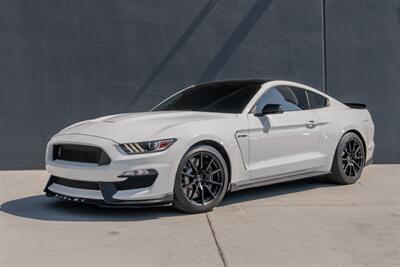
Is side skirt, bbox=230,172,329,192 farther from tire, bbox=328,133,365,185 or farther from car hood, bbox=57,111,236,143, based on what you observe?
car hood, bbox=57,111,236,143

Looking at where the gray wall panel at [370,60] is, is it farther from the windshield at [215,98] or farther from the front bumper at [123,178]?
the front bumper at [123,178]

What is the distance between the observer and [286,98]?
677 centimetres

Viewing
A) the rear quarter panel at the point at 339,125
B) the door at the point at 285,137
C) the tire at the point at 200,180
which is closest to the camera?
the tire at the point at 200,180

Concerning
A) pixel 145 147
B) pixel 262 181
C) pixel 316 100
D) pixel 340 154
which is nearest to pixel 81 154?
pixel 145 147

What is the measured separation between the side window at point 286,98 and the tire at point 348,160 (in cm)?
81

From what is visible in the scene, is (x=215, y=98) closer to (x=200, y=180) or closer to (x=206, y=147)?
(x=206, y=147)

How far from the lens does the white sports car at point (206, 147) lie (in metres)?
5.29

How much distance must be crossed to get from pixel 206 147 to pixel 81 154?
134cm

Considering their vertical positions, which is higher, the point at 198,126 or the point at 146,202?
the point at 198,126

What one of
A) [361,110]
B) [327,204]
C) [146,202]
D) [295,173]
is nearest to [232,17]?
[361,110]

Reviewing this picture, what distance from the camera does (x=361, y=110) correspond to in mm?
7680

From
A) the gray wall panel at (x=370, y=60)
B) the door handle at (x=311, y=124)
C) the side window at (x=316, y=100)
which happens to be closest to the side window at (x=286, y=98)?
the side window at (x=316, y=100)

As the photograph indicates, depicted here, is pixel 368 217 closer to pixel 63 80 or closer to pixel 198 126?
pixel 198 126

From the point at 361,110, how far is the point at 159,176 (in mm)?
3748
